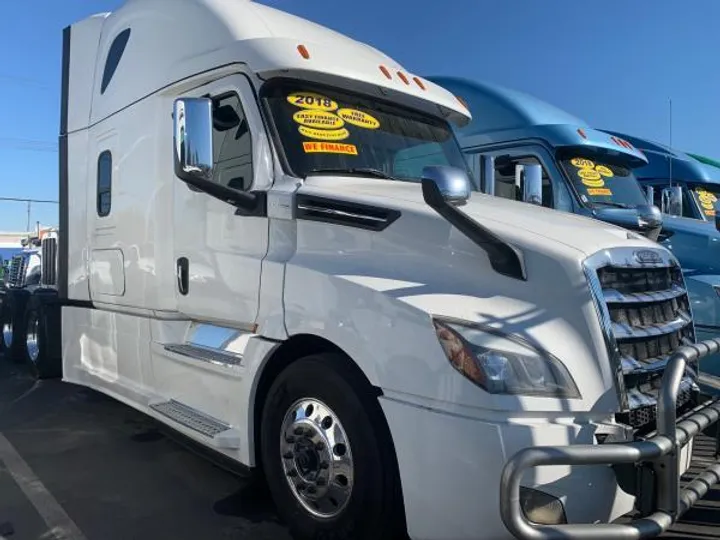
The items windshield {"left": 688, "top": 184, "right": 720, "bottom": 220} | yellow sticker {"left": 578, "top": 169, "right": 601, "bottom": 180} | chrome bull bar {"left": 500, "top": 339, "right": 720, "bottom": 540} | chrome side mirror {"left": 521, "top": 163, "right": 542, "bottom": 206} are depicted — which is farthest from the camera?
windshield {"left": 688, "top": 184, "right": 720, "bottom": 220}

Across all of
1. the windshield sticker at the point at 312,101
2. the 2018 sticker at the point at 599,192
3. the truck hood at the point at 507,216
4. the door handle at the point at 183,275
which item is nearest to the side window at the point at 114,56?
the door handle at the point at 183,275

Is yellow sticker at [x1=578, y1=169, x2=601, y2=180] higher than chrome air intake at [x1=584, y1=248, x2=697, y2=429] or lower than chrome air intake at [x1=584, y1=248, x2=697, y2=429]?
higher

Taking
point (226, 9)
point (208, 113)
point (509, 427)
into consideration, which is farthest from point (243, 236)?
point (509, 427)

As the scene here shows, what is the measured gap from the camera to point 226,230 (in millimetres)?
4008

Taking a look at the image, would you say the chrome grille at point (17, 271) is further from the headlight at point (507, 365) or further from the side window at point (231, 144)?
the headlight at point (507, 365)

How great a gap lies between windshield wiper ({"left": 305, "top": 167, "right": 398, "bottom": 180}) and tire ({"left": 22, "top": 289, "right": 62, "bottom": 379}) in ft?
15.1

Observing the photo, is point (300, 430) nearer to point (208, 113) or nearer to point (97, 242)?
point (208, 113)

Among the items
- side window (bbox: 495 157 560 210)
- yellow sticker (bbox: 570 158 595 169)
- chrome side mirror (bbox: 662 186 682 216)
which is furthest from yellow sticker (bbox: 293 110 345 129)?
chrome side mirror (bbox: 662 186 682 216)

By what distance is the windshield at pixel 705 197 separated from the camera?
8.81 metres

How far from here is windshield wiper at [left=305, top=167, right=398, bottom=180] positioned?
147 inches

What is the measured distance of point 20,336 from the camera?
8430 mm

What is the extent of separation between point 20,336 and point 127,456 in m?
4.29

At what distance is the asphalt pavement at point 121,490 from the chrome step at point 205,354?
0.68 metres

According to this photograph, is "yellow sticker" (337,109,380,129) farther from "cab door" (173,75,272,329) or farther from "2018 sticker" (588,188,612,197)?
"2018 sticker" (588,188,612,197)
